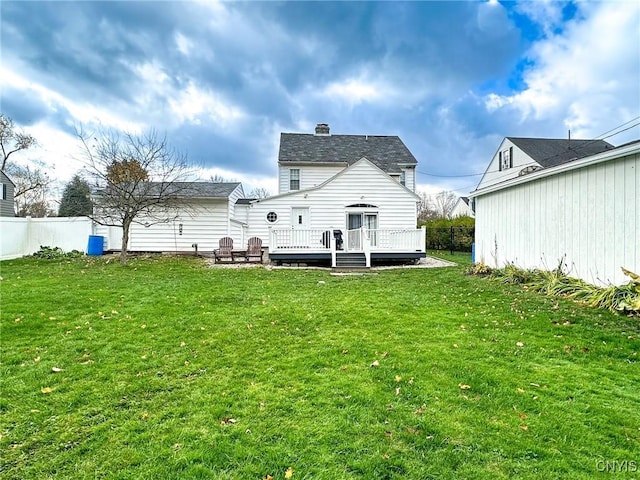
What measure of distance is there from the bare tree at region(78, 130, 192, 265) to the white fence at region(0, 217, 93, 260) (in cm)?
109

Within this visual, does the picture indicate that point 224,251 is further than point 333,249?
Yes

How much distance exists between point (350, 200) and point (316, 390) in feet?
42.6

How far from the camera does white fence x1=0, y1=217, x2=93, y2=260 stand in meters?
14.4

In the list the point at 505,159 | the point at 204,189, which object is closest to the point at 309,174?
the point at 204,189

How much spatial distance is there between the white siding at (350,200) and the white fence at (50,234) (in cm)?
814

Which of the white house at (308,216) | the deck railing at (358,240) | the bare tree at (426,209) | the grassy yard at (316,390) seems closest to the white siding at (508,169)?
the bare tree at (426,209)

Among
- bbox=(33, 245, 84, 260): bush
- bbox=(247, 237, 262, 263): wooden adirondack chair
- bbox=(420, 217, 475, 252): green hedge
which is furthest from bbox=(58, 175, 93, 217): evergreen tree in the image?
bbox=(420, 217, 475, 252): green hedge

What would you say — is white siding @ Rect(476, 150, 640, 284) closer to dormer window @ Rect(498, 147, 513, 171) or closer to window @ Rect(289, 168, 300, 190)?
window @ Rect(289, 168, 300, 190)

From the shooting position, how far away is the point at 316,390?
320 centimetres

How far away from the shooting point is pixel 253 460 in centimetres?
225

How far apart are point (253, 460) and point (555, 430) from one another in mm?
2343

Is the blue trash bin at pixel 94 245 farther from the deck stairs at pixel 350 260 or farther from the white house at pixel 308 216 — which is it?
the deck stairs at pixel 350 260

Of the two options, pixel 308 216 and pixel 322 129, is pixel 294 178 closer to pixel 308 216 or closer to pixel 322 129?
pixel 308 216

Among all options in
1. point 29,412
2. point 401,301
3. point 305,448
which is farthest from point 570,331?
point 29,412
